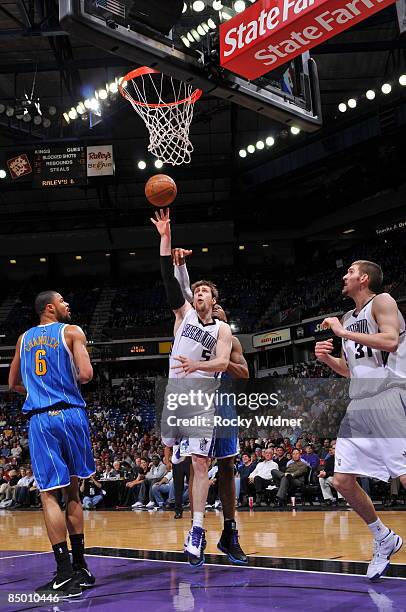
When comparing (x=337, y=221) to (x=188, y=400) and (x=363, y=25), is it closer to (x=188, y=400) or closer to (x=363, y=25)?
(x=363, y=25)

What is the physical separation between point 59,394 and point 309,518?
574 centimetres

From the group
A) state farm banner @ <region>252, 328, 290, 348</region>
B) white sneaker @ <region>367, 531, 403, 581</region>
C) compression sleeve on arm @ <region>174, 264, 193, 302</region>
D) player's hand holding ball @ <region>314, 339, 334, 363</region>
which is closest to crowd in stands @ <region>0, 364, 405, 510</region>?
state farm banner @ <region>252, 328, 290, 348</region>

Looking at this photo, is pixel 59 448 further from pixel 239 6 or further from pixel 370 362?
pixel 239 6

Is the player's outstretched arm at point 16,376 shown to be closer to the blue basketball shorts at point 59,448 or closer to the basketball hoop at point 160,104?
the blue basketball shorts at point 59,448

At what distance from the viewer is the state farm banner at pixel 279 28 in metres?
4.84

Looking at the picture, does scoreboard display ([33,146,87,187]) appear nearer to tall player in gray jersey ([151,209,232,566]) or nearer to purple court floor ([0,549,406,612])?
tall player in gray jersey ([151,209,232,566])

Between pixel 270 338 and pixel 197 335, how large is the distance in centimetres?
2385

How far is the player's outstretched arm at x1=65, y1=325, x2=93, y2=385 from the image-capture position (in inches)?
170

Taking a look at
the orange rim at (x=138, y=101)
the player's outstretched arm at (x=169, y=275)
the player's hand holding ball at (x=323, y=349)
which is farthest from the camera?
the orange rim at (x=138, y=101)

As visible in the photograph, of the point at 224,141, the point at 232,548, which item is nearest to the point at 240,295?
the point at 224,141

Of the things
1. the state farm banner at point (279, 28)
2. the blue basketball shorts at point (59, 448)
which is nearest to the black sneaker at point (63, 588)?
the blue basketball shorts at point (59, 448)

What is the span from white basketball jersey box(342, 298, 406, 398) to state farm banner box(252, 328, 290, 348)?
2345cm

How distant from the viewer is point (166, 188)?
592 centimetres

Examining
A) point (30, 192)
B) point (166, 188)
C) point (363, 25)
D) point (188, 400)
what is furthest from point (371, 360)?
point (30, 192)
